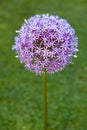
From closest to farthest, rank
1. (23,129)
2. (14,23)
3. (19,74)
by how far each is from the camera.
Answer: (23,129) → (19,74) → (14,23)

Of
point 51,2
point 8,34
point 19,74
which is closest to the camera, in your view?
point 19,74

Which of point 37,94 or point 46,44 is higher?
point 46,44

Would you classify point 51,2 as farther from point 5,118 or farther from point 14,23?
point 5,118

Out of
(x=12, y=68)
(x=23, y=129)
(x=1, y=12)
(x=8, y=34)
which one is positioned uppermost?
(x=1, y=12)

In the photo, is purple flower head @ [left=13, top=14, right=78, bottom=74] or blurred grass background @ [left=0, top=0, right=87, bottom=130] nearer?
purple flower head @ [left=13, top=14, right=78, bottom=74]

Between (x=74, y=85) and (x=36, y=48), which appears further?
(x=74, y=85)

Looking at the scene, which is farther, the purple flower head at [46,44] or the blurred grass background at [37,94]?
the blurred grass background at [37,94]

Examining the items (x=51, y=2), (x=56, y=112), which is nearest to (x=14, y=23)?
(x=51, y=2)

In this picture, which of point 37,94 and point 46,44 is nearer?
point 46,44
